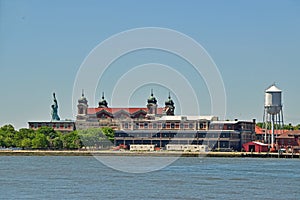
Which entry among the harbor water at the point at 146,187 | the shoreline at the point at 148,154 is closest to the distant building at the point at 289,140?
the shoreline at the point at 148,154

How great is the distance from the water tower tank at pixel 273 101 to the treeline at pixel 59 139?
2983 cm

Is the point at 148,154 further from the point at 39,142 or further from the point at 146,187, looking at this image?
the point at 146,187

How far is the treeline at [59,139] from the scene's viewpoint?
12438cm

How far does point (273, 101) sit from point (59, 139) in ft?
121

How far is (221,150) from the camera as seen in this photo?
12019 cm

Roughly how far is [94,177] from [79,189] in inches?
417

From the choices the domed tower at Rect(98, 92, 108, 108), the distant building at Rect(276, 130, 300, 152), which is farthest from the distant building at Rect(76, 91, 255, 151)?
the domed tower at Rect(98, 92, 108, 108)

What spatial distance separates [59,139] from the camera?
126 meters

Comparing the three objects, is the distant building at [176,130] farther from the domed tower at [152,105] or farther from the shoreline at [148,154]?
the shoreline at [148,154]

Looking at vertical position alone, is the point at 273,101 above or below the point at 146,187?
above

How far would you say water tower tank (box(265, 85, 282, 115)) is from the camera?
354ft

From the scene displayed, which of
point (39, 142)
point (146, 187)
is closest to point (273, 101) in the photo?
point (39, 142)

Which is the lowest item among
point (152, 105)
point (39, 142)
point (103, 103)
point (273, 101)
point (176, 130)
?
point (39, 142)

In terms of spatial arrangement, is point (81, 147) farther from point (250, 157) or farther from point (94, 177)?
point (94, 177)
